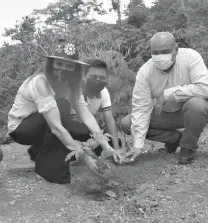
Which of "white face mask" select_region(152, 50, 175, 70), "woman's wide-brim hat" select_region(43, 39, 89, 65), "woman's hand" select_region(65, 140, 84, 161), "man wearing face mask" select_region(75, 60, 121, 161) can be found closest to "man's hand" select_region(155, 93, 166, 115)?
"white face mask" select_region(152, 50, 175, 70)

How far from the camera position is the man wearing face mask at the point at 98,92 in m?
3.86

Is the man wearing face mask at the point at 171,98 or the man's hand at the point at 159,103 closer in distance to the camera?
the man wearing face mask at the point at 171,98

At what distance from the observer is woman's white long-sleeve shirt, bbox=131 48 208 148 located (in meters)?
3.63

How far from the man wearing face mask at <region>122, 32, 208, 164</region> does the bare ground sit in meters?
0.26

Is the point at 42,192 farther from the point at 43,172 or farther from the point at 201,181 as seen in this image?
the point at 201,181

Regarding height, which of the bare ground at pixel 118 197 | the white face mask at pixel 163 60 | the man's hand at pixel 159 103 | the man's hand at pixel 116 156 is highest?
the white face mask at pixel 163 60

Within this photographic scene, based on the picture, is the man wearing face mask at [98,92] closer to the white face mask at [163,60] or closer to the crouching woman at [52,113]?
the crouching woman at [52,113]

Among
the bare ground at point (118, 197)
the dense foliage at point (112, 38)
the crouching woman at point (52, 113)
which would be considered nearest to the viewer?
→ the bare ground at point (118, 197)

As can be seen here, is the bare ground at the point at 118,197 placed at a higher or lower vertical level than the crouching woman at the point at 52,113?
lower

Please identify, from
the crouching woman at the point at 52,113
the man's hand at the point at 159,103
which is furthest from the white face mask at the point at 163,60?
the crouching woman at the point at 52,113

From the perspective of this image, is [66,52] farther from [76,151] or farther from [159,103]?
[159,103]

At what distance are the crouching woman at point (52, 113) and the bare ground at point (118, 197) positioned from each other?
187 millimetres

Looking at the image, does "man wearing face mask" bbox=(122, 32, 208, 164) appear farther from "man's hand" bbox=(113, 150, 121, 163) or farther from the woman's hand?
the woman's hand

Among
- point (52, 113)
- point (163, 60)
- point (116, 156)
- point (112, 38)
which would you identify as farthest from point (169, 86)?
point (112, 38)
